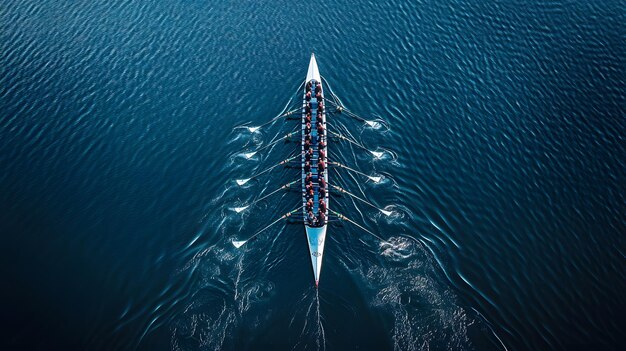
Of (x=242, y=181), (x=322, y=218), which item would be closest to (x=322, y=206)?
(x=322, y=218)

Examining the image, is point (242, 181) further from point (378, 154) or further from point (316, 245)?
point (378, 154)

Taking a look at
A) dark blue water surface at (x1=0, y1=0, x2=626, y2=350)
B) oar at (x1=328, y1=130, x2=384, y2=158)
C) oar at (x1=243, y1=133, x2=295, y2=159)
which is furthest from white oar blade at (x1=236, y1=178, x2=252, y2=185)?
oar at (x1=328, y1=130, x2=384, y2=158)

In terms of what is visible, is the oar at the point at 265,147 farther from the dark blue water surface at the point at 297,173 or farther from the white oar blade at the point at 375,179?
the white oar blade at the point at 375,179

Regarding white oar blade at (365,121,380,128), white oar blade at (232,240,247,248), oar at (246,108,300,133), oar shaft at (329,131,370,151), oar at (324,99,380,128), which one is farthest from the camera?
oar at (324,99,380,128)

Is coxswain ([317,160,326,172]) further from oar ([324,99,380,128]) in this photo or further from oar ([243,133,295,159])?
oar ([324,99,380,128])

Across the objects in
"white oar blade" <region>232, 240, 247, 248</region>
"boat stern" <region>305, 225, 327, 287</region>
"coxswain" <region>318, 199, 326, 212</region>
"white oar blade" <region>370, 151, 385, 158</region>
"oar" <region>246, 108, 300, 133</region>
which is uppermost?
"oar" <region>246, 108, 300, 133</region>

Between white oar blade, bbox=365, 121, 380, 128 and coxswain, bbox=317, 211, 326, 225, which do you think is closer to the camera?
coxswain, bbox=317, 211, 326, 225
